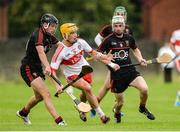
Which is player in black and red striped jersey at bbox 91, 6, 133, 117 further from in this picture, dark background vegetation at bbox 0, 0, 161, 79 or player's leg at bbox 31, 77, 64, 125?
dark background vegetation at bbox 0, 0, 161, 79

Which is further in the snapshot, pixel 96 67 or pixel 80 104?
pixel 96 67

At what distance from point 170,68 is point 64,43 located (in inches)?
750

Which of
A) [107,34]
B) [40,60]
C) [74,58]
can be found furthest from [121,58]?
[107,34]

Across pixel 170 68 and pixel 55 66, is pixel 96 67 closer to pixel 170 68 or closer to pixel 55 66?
pixel 170 68

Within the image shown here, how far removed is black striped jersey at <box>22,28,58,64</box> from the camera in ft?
59.2

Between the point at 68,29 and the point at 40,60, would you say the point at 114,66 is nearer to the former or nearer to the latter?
the point at 68,29

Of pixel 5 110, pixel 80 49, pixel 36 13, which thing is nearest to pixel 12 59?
pixel 36 13

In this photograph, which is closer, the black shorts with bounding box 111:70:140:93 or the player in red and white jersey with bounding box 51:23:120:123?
the player in red and white jersey with bounding box 51:23:120:123

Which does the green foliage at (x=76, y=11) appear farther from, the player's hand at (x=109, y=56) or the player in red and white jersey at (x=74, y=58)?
the player's hand at (x=109, y=56)

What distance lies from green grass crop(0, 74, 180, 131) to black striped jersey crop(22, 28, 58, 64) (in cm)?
129

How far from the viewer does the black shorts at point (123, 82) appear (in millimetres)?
19047

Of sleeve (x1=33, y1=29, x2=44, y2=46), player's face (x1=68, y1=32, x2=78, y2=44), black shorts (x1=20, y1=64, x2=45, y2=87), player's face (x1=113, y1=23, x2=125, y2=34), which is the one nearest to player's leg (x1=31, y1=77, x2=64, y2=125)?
black shorts (x1=20, y1=64, x2=45, y2=87)

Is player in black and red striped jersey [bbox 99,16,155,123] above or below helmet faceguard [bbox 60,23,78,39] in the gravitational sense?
below

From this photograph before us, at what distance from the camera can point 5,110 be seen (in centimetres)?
2342
